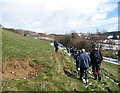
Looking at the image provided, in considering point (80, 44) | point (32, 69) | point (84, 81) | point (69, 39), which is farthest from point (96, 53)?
point (69, 39)

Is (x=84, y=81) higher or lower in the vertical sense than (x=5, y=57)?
lower

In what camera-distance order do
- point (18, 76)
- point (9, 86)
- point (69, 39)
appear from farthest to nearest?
point (69, 39), point (18, 76), point (9, 86)

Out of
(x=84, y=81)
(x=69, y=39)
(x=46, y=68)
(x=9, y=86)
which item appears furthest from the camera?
(x=69, y=39)

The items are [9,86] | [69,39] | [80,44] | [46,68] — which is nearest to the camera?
[9,86]

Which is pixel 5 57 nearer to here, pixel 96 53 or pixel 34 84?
pixel 34 84

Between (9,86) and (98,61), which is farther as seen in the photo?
(98,61)

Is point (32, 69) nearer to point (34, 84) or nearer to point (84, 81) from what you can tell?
point (34, 84)

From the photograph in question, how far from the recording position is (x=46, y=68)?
9641 mm

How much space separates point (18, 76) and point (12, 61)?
1.86 meters

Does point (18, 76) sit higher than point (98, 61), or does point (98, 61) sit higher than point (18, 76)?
point (98, 61)

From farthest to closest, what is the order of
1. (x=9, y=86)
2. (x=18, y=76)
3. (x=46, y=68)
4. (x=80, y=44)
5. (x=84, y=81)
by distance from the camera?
(x=80, y=44)
(x=46, y=68)
(x=84, y=81)
(x=18, y=76)
(x=9, y=86)

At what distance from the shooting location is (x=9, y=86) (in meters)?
5.99

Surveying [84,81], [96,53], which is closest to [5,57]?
[84,81]

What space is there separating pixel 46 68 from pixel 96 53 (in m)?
3.58
